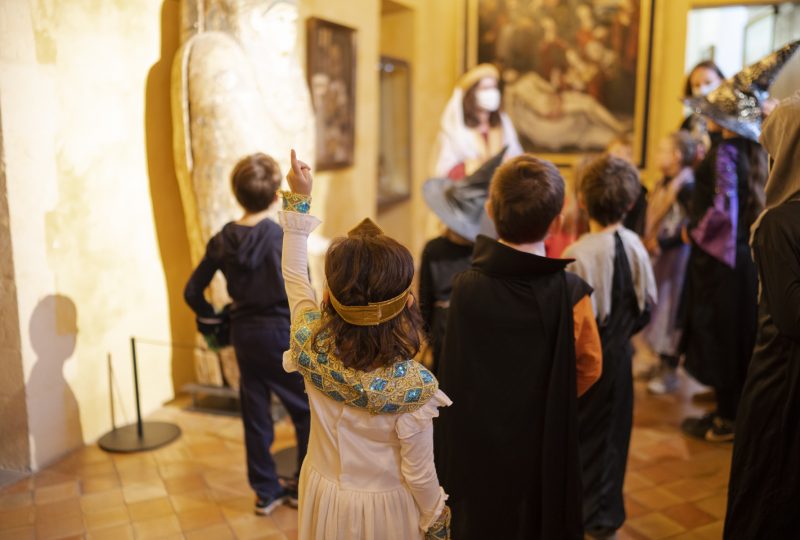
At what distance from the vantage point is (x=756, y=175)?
377cm

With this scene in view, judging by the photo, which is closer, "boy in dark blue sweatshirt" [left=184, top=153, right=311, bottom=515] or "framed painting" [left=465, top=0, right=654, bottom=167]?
"boy in dark blue sweatshirt" [left=184, top=153, right=311, bottom=515]

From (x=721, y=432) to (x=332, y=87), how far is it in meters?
3.61

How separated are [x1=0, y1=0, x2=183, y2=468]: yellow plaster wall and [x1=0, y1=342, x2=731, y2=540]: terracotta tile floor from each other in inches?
11.2

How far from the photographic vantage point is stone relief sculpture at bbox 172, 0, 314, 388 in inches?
149

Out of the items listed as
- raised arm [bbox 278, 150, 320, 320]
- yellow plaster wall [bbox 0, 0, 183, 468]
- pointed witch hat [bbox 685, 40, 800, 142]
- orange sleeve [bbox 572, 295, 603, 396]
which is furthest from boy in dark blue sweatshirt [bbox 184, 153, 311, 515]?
pointed witch hat [bbox 685, 40, 800, 142]

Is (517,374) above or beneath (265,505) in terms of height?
above

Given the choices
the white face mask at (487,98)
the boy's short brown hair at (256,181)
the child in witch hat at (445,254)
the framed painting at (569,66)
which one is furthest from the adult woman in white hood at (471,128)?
the boy's short brown hair at (256,181)

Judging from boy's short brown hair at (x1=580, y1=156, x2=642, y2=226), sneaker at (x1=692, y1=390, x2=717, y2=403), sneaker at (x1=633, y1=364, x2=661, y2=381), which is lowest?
sneaker at (x1=692, y1=390, x2=717, y2=403)

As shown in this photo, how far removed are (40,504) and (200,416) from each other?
110 cm

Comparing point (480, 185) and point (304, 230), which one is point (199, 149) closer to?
point (480, 185)

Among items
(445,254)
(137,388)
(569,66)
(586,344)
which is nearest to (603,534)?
(586,344)

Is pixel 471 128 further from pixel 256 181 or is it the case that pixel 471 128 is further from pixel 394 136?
pixel 256 181

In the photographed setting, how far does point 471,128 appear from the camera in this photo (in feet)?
17.4

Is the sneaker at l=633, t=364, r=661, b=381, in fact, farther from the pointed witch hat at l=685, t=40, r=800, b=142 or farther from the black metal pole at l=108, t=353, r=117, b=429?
the black metal pole at l=108, t=353, r=117, b=429
